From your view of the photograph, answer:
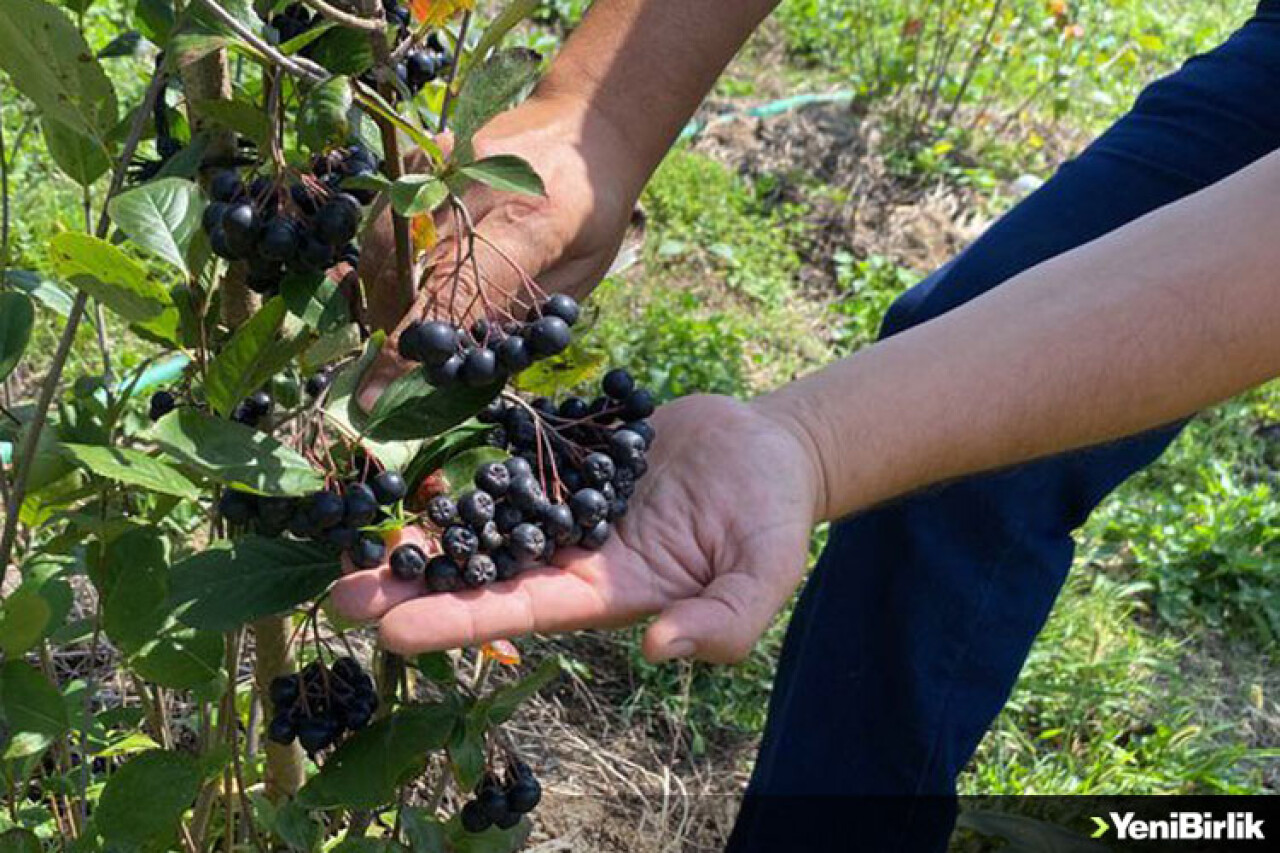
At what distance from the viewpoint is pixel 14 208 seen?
2.87 metres

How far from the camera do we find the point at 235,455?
0.90m

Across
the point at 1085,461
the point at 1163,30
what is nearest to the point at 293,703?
the point at 1085,461

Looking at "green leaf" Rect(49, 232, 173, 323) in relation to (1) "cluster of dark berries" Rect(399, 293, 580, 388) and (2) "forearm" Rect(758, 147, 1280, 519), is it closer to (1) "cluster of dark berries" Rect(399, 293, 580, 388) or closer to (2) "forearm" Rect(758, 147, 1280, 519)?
(1) "cluster of dark berries" Rect(399, 293, 580, 388)

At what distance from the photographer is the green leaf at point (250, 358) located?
3.03 ft

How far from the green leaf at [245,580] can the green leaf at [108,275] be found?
0.18 m

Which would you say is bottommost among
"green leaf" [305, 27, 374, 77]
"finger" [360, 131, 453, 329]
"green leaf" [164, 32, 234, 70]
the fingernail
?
the fingernail

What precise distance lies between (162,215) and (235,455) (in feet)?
0.65

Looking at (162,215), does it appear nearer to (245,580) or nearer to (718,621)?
(245,580)

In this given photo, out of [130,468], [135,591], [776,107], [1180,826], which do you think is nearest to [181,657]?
A: [135,591]

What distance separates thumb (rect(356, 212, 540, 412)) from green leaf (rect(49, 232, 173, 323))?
16 centimetres

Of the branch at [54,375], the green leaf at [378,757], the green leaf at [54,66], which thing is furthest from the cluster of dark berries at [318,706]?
the green leaf at [54,66]

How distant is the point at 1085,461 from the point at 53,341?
1.93m

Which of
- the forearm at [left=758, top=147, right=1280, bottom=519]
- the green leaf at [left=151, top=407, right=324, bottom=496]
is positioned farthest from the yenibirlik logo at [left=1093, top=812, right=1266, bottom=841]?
the green leaf at [left=151, top=407, right=324, bottom=496]

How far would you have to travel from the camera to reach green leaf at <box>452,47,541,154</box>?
916 millimetres
